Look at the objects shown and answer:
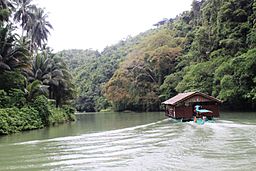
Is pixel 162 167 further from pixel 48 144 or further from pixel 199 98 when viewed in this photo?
pixel 199 98

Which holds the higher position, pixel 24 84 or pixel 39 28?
pixel 39 28

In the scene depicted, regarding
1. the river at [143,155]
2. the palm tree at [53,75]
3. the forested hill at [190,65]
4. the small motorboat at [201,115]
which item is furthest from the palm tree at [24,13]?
the river at [143,155]

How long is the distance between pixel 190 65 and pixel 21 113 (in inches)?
1022

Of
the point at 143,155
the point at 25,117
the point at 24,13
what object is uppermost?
the point at 24,13

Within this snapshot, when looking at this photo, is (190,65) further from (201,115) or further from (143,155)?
(143,155)

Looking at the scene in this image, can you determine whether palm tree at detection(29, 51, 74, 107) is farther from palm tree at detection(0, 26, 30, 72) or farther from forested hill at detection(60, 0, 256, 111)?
forested hill at detection(60, 0, 256, 111)

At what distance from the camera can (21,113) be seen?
22000 mm

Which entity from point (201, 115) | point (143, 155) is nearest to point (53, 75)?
point (201, 115)

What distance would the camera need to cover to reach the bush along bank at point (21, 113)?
1980 centimetres

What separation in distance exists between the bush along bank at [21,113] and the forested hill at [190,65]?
1666cm

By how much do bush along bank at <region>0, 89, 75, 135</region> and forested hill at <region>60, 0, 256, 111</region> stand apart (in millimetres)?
16665

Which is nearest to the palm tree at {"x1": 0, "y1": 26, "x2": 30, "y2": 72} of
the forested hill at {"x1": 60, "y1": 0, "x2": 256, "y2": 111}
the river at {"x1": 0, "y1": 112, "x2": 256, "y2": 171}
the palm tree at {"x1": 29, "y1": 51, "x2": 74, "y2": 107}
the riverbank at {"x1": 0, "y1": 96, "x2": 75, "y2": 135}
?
the riverbank at {"x1": 0, "y1": 96, "x2": 75, "y2": 135}

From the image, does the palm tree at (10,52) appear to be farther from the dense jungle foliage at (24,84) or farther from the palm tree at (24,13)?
the palm tree at (24,13)

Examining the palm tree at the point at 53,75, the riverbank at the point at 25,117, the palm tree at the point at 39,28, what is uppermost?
the palm tree at the point at 39,28
